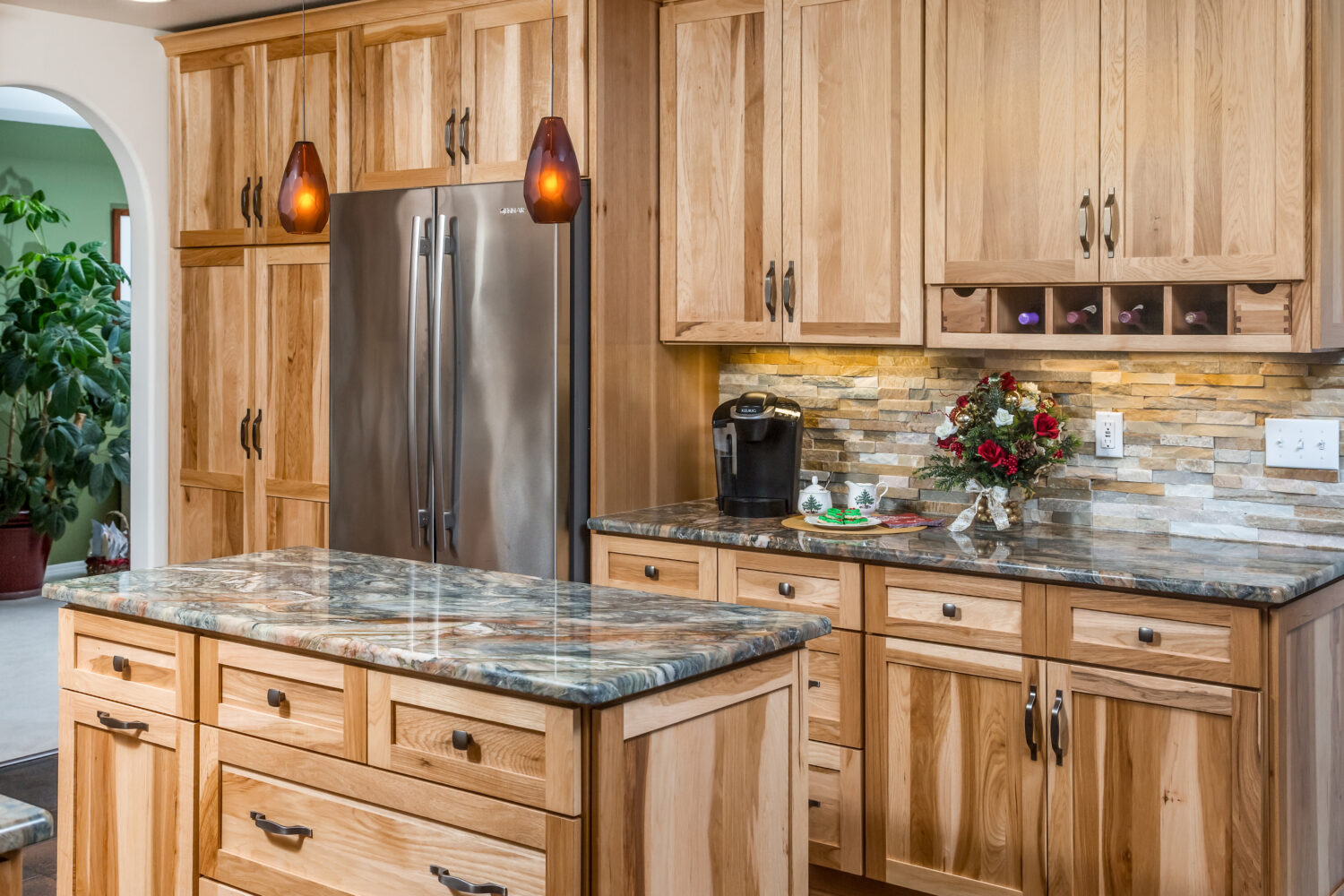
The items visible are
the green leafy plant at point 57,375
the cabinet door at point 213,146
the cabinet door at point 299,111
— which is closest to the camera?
the cabinet door at point 299,111

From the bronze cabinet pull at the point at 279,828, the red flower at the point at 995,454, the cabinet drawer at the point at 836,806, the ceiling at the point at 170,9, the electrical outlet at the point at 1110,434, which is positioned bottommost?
the cabinet drawer at the point at 836,806

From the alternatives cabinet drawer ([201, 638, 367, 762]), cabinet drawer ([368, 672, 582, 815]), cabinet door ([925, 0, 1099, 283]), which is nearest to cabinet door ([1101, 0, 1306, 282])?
cabinet door ([925, 0, 1099, 283])

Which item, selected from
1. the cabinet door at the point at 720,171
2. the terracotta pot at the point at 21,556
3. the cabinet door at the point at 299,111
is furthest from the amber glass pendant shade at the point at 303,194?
the terracotta pot at the point at 21,556

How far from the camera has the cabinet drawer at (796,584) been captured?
10.2 feet

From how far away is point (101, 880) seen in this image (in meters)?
2.50

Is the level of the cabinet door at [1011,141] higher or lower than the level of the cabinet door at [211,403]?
higher

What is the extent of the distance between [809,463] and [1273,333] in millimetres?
1433

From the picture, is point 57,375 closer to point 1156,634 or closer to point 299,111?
point 299,111

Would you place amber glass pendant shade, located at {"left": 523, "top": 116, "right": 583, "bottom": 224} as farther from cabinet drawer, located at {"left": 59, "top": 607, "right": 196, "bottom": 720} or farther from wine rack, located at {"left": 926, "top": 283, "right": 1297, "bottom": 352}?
wine rack, located at {"left": 926, "top": 283, "right": 1297, "bottom": 352}

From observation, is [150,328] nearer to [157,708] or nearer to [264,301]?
[264,301]

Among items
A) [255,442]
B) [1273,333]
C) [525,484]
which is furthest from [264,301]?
[1273,333]

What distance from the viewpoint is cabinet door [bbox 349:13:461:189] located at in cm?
385

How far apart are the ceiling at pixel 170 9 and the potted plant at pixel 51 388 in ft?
8.51

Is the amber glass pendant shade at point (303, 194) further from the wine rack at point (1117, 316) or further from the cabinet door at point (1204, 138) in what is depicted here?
the cabinet door at point (1204, 138)
